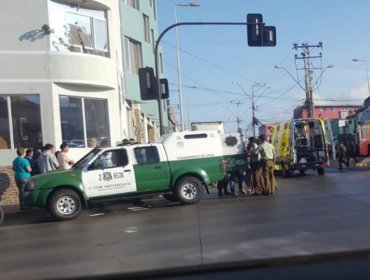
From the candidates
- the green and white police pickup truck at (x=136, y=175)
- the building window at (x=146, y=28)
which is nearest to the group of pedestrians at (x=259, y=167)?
the green and white police pickup truck at (x=136, y=175)

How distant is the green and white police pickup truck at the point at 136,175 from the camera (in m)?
13.0

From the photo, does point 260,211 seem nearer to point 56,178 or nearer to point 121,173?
point 121,173

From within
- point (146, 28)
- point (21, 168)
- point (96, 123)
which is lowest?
point (21, 168)

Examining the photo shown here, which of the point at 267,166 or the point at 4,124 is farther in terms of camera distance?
the point at 4,124

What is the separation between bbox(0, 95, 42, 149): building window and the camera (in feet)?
57.8

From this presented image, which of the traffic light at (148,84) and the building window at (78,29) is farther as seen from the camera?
the building window at (78,29)

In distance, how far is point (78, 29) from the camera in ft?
63.8

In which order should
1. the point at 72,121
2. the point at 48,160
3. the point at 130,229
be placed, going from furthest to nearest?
the point at 72,121 < the point at 48,160 < the point at 130,229

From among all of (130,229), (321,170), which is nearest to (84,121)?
(130,229)

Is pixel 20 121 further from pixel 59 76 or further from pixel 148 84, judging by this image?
pixel 148 84

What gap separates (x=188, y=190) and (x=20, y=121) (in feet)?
21.6

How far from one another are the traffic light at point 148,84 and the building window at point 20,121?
360 centimetres

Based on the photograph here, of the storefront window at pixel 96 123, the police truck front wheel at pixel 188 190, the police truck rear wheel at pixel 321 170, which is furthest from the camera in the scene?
the police truck rear wheel at pixel 321 170

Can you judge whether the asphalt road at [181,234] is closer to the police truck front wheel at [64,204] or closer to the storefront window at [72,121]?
the police truck front wheel at [64,204]
